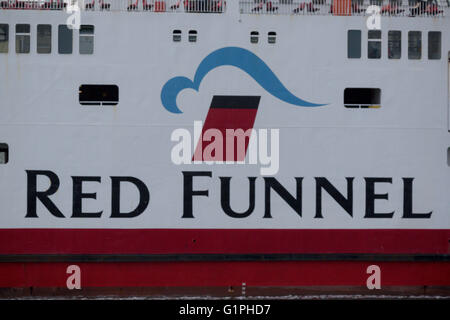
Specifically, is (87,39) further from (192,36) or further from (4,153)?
(4,153)

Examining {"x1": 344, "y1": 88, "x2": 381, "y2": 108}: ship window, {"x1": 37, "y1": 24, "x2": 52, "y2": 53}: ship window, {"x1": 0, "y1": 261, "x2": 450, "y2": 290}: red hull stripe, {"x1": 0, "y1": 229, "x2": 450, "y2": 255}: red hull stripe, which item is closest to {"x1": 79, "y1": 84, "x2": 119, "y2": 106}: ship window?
{"x1": 37, "y1": 24, "x2": 52, "y2": 53}: ship window

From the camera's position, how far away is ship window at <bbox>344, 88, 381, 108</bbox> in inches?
344

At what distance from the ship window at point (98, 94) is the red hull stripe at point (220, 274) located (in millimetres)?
2744

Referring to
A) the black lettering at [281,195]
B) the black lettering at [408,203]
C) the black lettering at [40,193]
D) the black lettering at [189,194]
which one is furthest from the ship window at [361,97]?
the black lettering at [40,193]

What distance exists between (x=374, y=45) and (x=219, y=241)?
4.16 metres

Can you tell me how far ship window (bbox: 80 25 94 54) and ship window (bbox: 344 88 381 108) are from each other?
4354 mm

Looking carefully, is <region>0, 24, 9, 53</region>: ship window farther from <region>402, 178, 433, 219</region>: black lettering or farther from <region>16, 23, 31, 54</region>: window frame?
<region>402, 178, 433, 219</region>: black lettering


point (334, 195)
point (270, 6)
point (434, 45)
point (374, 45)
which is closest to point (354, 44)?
point (374, 45)

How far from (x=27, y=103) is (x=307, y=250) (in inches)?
202

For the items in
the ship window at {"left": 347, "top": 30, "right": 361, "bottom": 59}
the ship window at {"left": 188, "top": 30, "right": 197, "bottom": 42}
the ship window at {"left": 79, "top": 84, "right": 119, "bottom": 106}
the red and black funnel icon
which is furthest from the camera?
the ship window at {"left": 79, "top": 84, "right": 119, "bottom": 106}

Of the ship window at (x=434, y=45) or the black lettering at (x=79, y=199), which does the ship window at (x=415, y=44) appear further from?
the black lettering at (x=79, y=199)

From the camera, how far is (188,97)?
27.5 ft

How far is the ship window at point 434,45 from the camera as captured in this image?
8.66 meters
